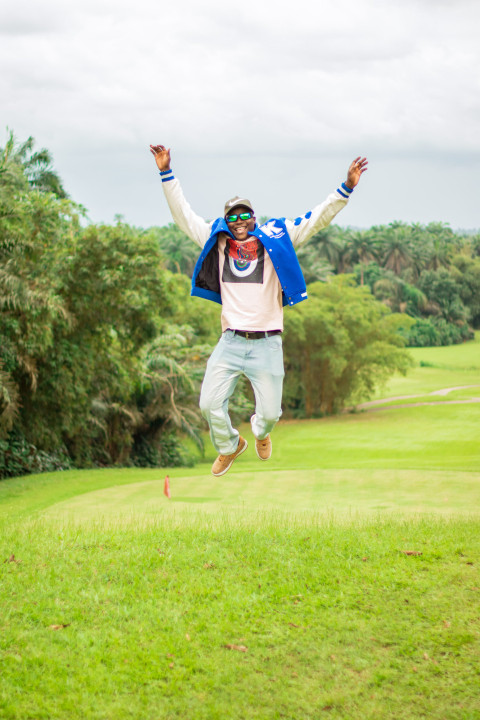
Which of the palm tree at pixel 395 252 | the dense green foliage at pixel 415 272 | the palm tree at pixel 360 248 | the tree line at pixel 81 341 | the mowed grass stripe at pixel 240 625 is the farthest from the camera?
the palm tree at pixel 360 248

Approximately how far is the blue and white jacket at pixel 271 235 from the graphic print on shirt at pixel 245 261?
0.13 metres

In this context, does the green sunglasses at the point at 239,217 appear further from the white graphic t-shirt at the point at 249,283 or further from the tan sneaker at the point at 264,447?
the tan sneaker at the point at 264,447

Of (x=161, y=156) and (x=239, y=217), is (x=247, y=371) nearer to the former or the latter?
(x=239, y=217)

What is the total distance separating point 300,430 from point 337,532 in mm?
28930

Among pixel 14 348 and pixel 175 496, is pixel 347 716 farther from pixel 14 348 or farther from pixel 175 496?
pixel 14 348

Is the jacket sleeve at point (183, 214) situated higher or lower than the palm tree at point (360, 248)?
lower

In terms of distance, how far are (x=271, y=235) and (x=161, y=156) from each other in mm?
1197

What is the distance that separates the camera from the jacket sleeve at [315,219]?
6.28m

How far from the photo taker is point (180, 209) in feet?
21.6

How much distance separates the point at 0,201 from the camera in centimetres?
1512

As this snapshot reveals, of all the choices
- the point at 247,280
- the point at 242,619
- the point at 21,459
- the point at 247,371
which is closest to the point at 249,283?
the point at 247,280

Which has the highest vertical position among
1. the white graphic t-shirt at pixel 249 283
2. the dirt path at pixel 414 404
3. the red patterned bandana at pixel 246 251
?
the red patterned bandana at pixel 246 251

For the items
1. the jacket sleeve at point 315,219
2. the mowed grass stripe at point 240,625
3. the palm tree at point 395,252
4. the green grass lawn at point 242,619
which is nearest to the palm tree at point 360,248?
the palm tree at point 395,252

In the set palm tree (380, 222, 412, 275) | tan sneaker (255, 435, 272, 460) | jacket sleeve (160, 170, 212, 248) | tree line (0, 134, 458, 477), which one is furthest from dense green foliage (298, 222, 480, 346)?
jacket sleeve (160, 170, 212, 248)
